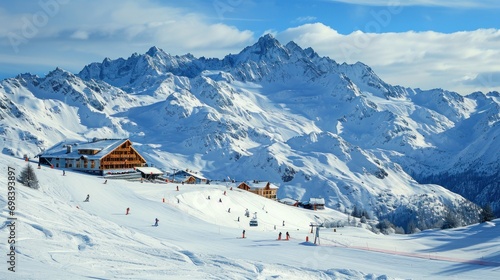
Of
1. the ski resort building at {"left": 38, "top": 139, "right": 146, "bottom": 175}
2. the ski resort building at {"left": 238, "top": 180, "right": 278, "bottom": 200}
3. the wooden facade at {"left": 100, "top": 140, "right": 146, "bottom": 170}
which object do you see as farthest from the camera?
the ski resort building at {"left": 238, "top": 180, "right": 278, "bottom": 200}

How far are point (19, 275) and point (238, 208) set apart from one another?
2335 inches

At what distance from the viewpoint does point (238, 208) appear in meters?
81.2

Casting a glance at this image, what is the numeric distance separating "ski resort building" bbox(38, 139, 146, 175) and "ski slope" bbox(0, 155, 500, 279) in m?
28.8

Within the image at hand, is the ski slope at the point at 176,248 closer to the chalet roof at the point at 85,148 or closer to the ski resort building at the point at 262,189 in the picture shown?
the chalet roof at the point at 85,148

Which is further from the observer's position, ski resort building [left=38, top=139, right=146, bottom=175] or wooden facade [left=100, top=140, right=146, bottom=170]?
wooden facade [left=100, top=140, right=146, bottom=170]

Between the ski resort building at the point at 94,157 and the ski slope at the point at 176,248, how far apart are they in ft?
94.5

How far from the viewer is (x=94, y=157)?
9588cm

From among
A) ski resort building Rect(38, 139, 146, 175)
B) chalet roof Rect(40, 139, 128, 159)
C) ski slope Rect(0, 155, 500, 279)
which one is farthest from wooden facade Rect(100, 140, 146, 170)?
ski slope Rect(0, 155, 500, 279)

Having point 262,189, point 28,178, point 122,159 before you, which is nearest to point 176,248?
point 28,178

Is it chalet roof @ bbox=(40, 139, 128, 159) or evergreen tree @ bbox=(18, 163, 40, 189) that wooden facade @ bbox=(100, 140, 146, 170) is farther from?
evergreen tree @ bbox=(18, 163, 40, 189)

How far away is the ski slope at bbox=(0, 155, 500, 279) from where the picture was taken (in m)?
28.0

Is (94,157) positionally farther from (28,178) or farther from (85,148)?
(28,178)

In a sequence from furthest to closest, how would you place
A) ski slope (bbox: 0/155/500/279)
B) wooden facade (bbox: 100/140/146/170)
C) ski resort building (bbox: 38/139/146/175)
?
1. wooden facade (bbox: 100/140/146/170)
2. ski resort building (bbox: 38/139/146/175)
3. ski slope (bbox: 0/155/500/279)

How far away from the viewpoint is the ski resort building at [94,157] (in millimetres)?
95938
